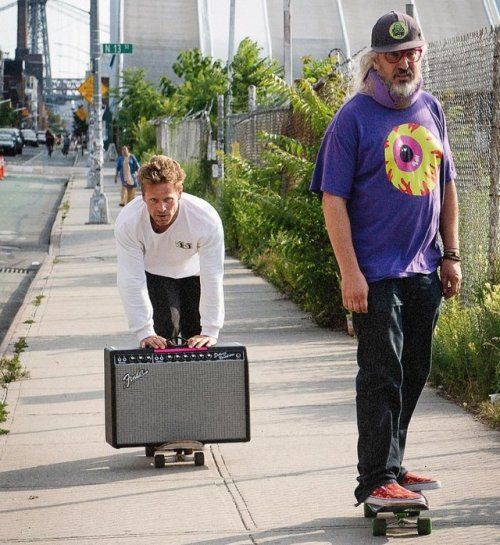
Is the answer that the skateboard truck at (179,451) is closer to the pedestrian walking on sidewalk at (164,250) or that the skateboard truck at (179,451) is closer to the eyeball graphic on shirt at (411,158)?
the pedestrian walking on sidewalk at (164,250)

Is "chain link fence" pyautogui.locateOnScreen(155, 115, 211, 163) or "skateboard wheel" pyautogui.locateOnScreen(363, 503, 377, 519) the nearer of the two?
"skateboard wheel" pyautogui.locateOnScreen(363, 503, 377, 519)

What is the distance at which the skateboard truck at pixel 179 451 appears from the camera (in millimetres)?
6562

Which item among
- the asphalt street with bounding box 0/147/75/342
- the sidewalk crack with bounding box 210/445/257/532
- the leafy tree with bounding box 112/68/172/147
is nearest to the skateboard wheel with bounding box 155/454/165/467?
the sidewalk crack with bounding box 210/445/257/532

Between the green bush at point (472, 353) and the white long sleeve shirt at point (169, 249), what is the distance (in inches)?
72.9

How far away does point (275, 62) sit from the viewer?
35.2 metres

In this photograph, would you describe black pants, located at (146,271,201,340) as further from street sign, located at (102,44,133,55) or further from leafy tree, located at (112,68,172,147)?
leafy tree, located at (112,68,172,147)

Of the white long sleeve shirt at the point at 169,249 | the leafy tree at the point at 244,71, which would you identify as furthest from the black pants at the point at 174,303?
the leafy tree at the point at 244,71

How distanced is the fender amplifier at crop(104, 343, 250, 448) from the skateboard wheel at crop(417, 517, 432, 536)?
1525mm

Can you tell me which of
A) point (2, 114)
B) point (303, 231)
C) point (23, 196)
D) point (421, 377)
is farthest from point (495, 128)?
point (2, 114)

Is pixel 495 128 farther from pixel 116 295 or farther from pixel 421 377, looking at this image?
pixel 116 295

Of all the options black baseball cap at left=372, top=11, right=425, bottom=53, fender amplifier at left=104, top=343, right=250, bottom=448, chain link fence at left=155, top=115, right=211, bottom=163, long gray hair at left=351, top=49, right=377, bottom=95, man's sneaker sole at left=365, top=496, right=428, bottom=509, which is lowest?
man's sneaker sole at left=365, top=496, right=428, bottom=509

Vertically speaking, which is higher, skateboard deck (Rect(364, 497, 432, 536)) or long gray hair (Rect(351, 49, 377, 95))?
long gray hair (Rect(351, 49, 377, 95))

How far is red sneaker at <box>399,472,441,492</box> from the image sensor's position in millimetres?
5535

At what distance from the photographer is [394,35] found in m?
5.21
